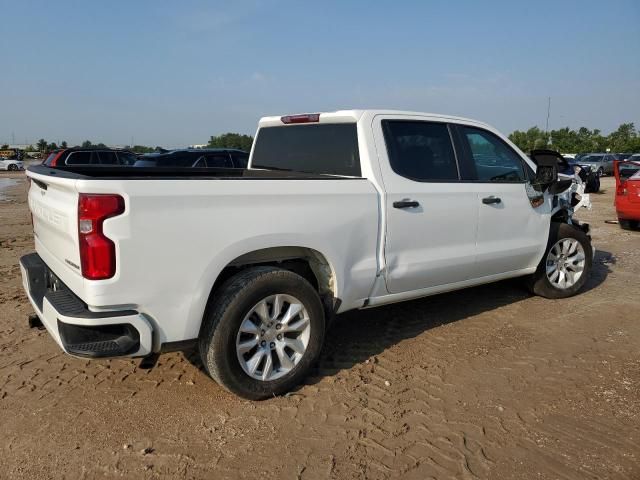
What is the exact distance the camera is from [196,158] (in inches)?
464

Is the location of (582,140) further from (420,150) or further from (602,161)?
(420,150)

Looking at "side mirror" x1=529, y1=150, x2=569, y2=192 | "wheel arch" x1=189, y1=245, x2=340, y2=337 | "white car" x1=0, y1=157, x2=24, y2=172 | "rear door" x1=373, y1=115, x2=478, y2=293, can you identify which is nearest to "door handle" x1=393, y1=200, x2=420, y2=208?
"rear door" x1=373, y1=115, x2=478, y2=293

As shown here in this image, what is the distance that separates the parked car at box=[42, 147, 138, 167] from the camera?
14.8 meters

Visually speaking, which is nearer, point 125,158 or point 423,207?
point 423,207

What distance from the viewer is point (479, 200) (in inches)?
173

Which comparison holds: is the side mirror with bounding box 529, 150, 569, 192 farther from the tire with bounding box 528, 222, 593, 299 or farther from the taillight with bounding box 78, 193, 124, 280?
the taillight with bounding box 78, 193, 124, 280

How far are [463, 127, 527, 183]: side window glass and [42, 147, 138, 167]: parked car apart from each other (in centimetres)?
1261

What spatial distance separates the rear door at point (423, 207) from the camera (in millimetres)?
3848

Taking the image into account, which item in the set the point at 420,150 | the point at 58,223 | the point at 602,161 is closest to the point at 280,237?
the point at 58,223

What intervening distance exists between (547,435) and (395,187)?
186cm

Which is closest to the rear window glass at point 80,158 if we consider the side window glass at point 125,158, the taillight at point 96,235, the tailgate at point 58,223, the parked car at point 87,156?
the parked car at point 87,156

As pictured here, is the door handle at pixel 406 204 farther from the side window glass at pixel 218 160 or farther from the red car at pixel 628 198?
the side window glass at pixel 218 160

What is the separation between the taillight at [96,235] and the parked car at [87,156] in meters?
12.8

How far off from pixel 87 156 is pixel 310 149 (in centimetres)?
1365
